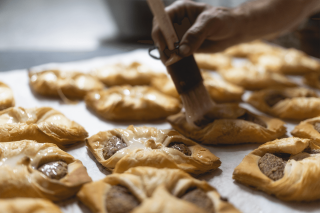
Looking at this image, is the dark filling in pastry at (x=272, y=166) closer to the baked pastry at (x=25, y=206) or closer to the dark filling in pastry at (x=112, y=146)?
the dark filling in pastry at (x=112, y=146)

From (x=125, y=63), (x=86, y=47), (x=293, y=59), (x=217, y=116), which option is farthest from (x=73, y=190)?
(x=293, y=59)

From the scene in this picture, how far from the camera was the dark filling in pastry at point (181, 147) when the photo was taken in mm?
1654

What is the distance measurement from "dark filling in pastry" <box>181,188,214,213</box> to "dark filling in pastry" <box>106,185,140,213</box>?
23 centimetres

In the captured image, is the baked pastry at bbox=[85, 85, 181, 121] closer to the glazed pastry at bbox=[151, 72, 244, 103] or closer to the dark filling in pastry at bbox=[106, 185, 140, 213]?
the glazed pastry at bbox=[151, 72, 244, 103]

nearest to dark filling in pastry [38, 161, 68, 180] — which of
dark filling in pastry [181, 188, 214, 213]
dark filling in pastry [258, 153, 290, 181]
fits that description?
dark filling in pastry [181, 188, 214, 213]

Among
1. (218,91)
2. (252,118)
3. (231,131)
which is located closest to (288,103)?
(252,118)

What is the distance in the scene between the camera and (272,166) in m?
1.51

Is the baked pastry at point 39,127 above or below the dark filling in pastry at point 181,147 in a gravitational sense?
above

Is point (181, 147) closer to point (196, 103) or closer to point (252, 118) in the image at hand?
point (196, 103)

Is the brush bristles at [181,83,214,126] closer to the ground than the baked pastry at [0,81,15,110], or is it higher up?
closer to the ground

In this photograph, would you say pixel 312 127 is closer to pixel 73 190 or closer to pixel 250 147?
pixel 250 147

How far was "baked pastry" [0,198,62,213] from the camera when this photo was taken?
40.4 inches

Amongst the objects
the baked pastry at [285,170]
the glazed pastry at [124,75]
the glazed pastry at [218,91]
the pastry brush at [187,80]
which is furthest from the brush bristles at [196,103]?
the glazed pastry at [124,75]

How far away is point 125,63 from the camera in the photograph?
3309 millimetres
